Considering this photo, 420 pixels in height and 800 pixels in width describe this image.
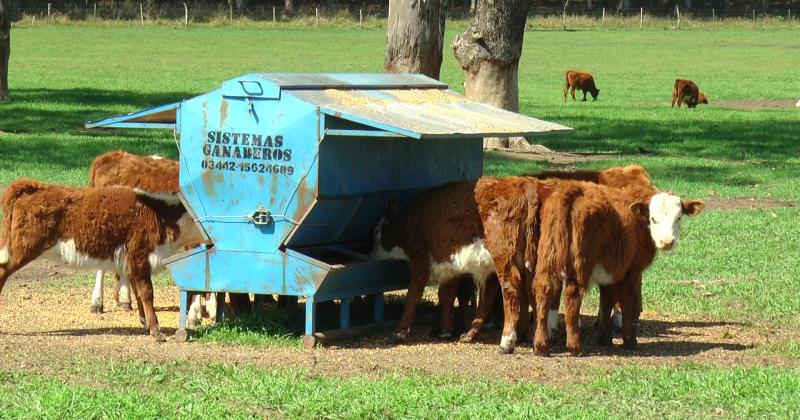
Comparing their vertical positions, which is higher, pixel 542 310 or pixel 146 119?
pixel 146 119

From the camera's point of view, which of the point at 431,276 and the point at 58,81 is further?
the point at 58,81

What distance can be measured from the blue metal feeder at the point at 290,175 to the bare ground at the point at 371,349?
0.55 metres

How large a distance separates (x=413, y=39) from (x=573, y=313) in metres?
9.71

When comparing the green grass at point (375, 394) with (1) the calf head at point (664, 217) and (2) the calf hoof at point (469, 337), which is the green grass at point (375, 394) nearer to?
(1) the calf head at point (664, 217)

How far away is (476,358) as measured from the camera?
10258 millimetres

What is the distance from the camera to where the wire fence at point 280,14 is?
261ft

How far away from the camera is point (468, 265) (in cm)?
1085

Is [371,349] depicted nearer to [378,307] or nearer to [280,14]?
[378,307]

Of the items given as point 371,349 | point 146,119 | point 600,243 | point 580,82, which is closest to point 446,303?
point 371,349

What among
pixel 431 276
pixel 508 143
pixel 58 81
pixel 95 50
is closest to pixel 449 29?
pixel 95 50

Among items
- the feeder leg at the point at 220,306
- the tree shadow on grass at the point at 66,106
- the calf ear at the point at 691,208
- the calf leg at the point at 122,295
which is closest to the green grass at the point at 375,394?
the calf ear at the point at 691,208

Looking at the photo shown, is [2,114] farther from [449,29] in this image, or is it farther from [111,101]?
[449,29]

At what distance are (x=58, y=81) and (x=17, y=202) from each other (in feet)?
98.0

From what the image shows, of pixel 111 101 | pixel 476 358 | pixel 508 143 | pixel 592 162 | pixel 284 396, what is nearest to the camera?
pixel 284 396
